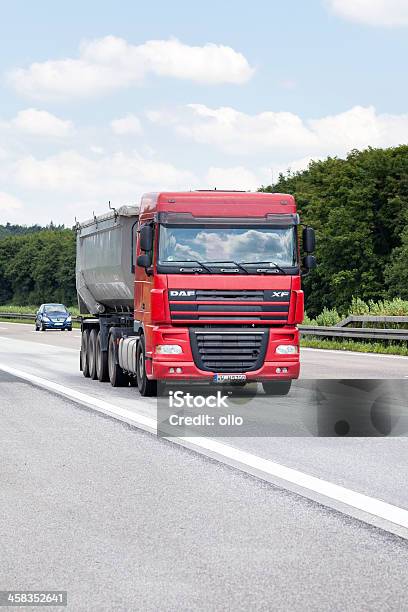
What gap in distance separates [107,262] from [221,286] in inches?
195

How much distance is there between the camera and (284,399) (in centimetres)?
1862

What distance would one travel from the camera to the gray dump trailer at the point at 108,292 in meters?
20.9

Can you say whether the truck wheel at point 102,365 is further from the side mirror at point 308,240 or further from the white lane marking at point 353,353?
the white lane marking at point 353,353

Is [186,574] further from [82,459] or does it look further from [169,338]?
[169,338]

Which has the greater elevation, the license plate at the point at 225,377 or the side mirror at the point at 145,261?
the side mirror at the point at 145,261

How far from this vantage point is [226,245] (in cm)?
1816

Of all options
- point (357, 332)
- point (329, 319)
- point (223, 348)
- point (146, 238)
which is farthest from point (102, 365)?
point (329, 319)

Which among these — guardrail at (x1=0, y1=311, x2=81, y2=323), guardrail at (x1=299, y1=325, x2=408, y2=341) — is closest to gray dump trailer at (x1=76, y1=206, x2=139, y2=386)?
guardrail at (x1=299, y1=325, x2=408, y2=341)

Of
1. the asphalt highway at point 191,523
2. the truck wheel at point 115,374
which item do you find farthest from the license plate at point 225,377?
the truck wheel at point 115,374

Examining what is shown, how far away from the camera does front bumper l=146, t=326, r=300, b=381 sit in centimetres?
1792

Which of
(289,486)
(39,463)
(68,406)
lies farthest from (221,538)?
(68,406)

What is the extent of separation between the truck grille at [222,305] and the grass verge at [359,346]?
51.4 feet

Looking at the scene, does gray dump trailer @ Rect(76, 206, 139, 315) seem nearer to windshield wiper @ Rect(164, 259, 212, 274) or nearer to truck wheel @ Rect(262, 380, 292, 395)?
windshield wiper @ Rect(164, 259, 212, 274)

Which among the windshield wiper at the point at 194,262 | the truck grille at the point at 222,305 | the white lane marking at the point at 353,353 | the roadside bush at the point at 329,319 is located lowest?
the white lane marking at the point at 353,353
